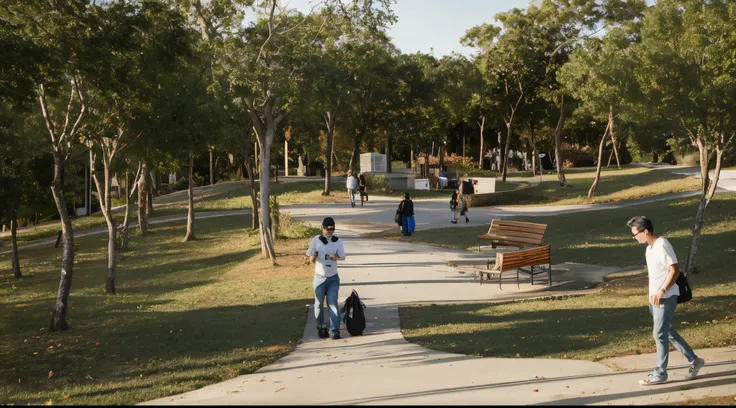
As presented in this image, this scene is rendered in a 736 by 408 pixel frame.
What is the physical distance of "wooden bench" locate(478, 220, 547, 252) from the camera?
18250mm

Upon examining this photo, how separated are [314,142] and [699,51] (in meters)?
45.4

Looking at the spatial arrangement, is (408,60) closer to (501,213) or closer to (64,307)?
(501,213)

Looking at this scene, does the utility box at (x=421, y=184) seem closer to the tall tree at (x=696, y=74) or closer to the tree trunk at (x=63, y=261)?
the tall tree at (x=696, y=74)

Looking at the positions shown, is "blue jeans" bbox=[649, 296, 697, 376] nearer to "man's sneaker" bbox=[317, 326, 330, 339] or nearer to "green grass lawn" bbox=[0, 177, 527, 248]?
"man's sneaker" bbox=[317, 326, 330, 339]

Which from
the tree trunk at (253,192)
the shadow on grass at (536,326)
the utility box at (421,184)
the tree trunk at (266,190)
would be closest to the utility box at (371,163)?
the utility box at (421,184)

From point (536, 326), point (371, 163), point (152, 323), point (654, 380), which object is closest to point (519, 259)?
point (536, 326)

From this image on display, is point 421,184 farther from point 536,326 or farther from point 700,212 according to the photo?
point 536,326

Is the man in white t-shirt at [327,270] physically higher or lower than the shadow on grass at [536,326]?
higher

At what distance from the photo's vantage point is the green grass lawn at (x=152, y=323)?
30.6ft

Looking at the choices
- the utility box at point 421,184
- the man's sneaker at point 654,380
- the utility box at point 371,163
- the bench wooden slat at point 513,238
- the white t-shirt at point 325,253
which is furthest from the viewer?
the utility box at point 371,163

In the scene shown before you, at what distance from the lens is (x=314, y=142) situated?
198ft

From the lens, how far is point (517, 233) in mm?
18750

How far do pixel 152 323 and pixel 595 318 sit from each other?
772 centimetres

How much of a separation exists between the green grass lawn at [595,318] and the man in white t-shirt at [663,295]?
1.22 metres
